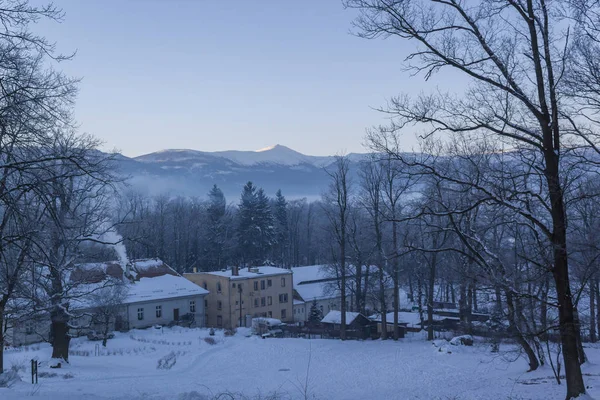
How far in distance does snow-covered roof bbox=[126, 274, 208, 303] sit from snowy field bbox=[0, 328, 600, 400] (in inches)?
279

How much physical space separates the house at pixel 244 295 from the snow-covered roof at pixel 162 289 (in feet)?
6.60

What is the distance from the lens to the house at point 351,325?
114 ft

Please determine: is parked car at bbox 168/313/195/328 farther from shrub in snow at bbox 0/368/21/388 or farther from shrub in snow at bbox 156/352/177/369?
shrub in snow at bbox 0/368/21/388

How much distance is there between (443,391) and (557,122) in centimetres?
1069

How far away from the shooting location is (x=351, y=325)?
3622 cm

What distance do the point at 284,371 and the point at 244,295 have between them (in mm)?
24064

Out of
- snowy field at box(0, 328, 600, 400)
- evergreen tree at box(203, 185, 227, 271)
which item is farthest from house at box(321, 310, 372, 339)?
evergreen tree at box(203, 185, 227, 271)

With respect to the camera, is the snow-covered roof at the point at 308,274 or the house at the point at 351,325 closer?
the house at the point at 351,325

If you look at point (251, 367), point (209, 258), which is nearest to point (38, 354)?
point (251, 367)

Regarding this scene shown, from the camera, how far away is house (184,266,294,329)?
45875 mm

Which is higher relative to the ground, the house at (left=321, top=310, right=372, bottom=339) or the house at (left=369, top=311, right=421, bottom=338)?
the house at (left=321, top=310, right=372, bottom=339)

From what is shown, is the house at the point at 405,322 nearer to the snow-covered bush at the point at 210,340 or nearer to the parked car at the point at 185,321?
the snow-covered bush at the point at 210,340

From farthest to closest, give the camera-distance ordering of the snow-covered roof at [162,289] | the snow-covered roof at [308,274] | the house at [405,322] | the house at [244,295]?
the snow-covered roof at [308,274], the house at [244,295], the snow-covered roof at [162,289], the house at [405,322]

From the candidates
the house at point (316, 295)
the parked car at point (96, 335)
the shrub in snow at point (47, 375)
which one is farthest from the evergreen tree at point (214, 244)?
the shrub in snow at point (47, 375)
